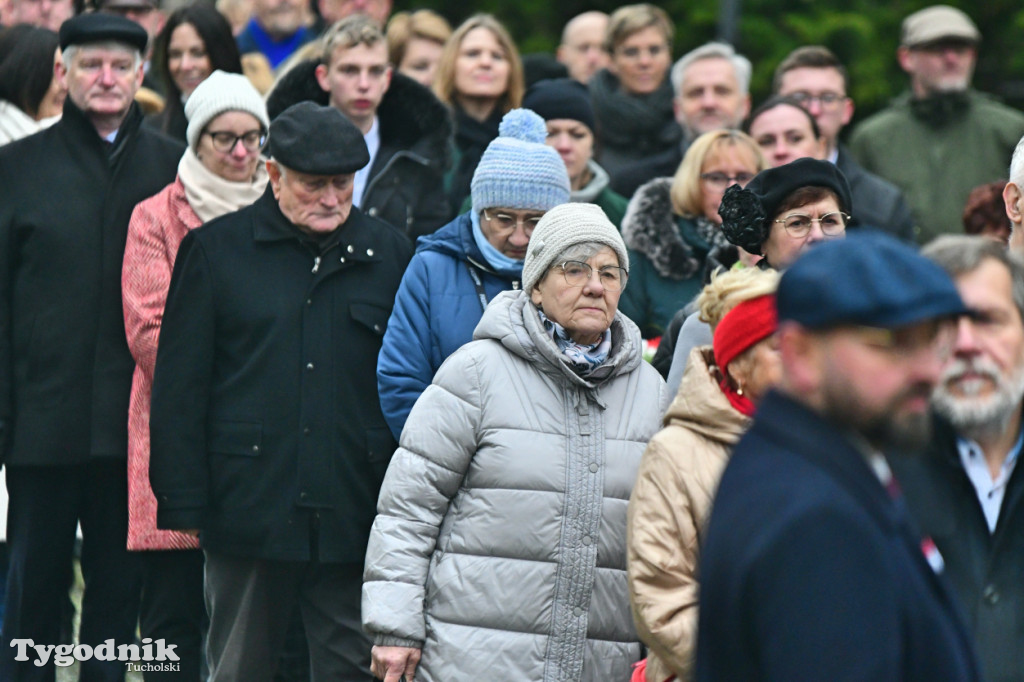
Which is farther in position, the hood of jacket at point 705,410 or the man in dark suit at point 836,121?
the man in dark suit at point 836,121

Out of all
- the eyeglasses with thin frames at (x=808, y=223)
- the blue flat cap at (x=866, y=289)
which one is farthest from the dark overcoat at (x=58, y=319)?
the blue flat cap at (x=866, y=289)

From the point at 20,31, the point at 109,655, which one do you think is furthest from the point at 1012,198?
the point at 20,31

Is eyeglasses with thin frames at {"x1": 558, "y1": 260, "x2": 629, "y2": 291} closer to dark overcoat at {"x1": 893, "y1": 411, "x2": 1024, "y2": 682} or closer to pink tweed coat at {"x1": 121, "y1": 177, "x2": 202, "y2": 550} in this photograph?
dark overcoat at {"x1": 893, "y1": 411, "x2": 1024, "y2": 682}

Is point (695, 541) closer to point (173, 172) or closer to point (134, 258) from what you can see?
point (134, 258)

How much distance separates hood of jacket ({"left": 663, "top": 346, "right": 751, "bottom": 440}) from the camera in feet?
12.0

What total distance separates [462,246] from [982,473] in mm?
2355

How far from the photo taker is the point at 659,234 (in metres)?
6.30

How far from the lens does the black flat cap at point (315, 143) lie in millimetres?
5234

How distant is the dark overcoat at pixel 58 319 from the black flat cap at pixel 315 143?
966 mm

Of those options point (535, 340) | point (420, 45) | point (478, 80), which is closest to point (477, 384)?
point (535, 340)

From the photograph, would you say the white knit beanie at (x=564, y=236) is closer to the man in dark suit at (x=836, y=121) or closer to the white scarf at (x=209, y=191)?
the white scarf at (x=209, y=191)

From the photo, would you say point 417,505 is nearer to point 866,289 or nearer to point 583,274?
point 583,274

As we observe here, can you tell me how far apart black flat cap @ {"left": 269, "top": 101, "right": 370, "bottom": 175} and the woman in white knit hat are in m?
0.58

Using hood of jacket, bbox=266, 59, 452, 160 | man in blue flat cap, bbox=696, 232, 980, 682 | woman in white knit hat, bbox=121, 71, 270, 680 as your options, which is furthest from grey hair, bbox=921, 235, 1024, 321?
hood of jacket, bbox=266, 59, 452, 160
